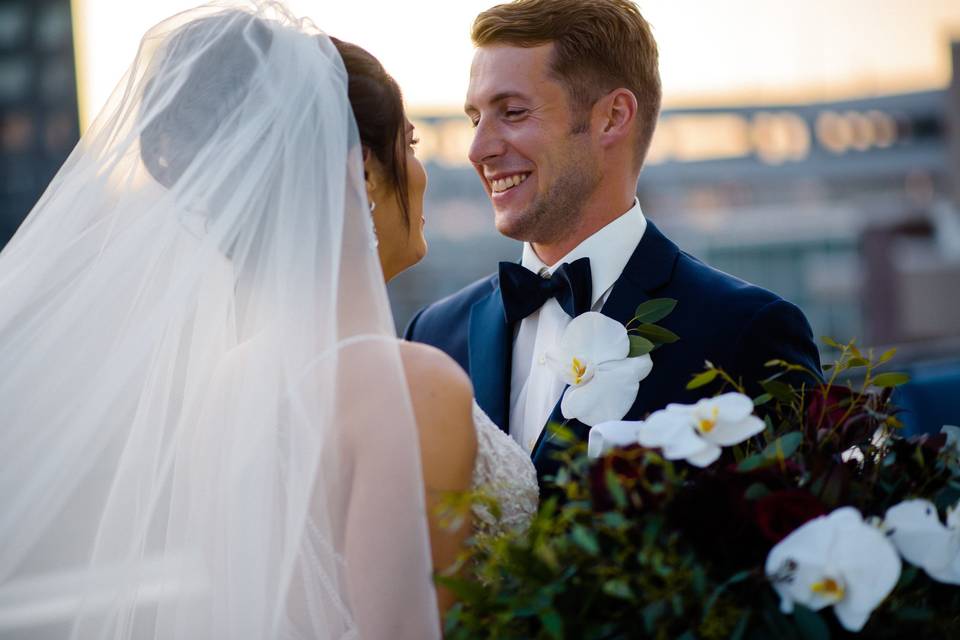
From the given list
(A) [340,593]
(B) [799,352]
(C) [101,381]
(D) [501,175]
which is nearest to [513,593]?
(A) [340,593]

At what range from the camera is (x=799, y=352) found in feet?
8.04

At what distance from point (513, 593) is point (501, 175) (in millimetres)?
1649

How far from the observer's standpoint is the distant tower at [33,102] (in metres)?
4.17

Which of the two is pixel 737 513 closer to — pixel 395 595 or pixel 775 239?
pixel 395 595

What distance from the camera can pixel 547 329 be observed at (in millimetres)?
2680

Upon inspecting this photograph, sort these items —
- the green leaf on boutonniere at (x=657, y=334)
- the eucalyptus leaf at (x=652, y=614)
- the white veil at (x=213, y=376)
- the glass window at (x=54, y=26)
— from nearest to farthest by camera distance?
the eucalyptus leaf at (x=652, y=614), the white veil at (x=213, y=376), the green leaf on boutonniere at (x=657, y=334), the glass window at (x=54, y=26)

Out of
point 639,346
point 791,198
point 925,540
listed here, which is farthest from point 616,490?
point 791,198

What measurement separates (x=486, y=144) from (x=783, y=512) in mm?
1710

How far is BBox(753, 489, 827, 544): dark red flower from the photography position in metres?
1.42

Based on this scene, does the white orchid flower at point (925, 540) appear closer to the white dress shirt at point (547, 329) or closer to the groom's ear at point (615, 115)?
the white dress shirt at point (547, 329)

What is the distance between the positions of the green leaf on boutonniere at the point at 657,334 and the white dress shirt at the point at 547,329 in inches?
10.7

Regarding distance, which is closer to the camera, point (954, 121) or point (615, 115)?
point (615, 115)

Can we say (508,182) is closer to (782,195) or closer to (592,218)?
(592,218)

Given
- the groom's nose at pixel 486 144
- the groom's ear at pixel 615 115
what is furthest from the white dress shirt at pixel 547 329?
the groom's nose at pixel 486 144
